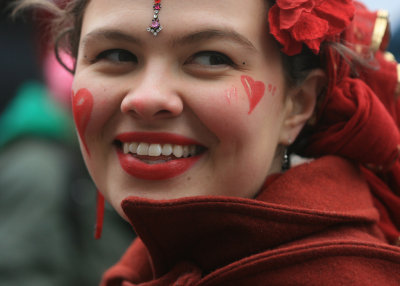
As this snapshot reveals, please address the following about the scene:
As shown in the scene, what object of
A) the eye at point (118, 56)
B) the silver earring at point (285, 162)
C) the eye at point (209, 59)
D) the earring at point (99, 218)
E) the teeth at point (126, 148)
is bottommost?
the earring at point (99, 218)

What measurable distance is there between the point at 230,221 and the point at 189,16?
0.59m

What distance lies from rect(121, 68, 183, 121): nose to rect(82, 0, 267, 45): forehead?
14 cm

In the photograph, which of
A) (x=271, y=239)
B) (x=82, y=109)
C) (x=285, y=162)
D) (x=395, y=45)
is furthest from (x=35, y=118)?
(x=271, y=239)

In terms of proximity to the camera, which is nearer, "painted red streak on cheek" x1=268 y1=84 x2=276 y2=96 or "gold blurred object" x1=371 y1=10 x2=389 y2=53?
"painted red streak on cheek" x1=268 y1=84 x2=276 y2=96

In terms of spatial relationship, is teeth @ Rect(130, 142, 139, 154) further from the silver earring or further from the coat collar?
the silver earring

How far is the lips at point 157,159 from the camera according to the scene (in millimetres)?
1434

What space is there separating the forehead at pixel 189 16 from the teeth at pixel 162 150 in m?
0.32

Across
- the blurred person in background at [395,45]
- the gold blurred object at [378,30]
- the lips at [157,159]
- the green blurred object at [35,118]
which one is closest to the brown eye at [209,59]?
the lips at [157,159]

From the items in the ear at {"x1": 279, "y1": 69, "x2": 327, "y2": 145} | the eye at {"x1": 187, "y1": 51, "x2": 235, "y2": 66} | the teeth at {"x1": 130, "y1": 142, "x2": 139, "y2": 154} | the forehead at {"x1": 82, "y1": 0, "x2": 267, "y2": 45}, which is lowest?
the teeth at {"x1": 130, "y1": 142, "x2": 139, "y2": 154}

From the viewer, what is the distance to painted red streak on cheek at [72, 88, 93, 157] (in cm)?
152

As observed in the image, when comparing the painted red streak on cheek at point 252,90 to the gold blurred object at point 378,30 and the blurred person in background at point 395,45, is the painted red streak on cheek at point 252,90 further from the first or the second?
the blurred person in background at point 395,45

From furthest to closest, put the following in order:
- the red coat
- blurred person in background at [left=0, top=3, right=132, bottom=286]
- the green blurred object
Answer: the green blurred object < blurred person in background at [left=0, top=3, right=132, bottom=286] < the red coat

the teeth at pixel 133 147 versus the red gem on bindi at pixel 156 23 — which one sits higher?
the red gem on bindi at pixel 156 23

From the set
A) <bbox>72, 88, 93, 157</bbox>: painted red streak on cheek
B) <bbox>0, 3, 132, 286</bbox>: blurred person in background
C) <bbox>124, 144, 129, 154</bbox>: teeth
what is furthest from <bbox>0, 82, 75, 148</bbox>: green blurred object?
<bbox>124, 144, 129, 154</bbox>: teeth
